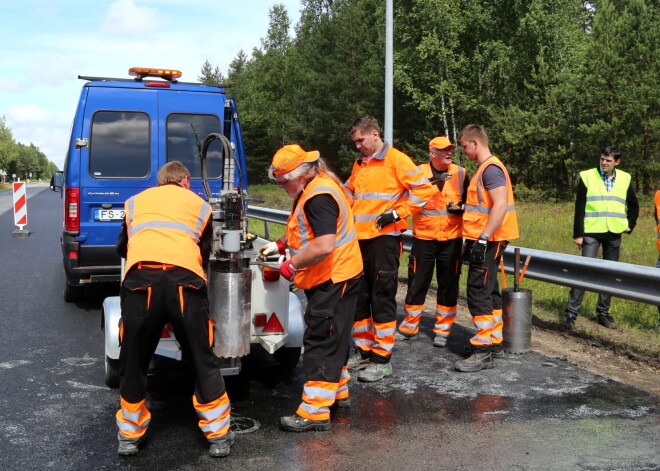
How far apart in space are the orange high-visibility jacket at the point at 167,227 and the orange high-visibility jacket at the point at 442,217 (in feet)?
9.01

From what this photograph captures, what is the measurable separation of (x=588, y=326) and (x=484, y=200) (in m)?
2.02

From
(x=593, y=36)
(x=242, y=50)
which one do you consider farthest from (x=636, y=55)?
(x=242, y=50)

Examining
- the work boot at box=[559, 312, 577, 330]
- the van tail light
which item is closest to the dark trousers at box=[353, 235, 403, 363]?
the work boot at box=[559, 312, 577, 330]

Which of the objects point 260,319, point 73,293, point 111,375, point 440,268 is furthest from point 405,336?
point 73,293

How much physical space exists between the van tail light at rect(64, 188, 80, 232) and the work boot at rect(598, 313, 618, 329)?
220 inches

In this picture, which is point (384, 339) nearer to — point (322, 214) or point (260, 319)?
point (260, 319)

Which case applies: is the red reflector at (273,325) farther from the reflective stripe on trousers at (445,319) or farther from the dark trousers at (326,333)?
the reflective stripe on trousers at (445,319)

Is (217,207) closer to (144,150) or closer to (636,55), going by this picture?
(144,150)

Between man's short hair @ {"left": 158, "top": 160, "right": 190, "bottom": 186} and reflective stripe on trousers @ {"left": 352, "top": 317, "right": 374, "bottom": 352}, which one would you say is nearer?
man's short hair @ {"left": 158, "top": 160, "right": 190, "bottom": 186}

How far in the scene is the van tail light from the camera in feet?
23.3

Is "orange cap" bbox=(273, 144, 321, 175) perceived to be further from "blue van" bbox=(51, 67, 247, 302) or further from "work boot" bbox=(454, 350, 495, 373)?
"blue van" bbox=(51, 67, 247, 302)

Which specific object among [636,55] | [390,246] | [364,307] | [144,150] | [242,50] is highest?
[242,50]

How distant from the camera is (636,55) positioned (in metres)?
22.8

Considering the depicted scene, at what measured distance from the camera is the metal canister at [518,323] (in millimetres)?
5699
